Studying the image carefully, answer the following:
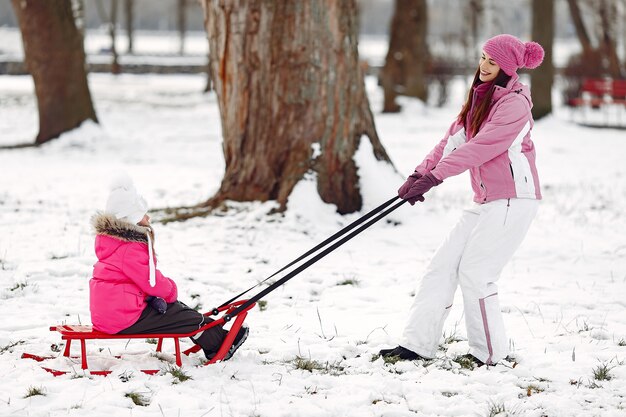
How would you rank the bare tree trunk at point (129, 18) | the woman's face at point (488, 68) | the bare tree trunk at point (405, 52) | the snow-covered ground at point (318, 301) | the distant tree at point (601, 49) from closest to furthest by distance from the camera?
the snow-covered ground at point (318, 301)
the woman's face at point (488, 68)
the bare tree trunk at point (405, 52)
the distant tree at point (601, 49)
the bare tree trunk at point (129, 18)

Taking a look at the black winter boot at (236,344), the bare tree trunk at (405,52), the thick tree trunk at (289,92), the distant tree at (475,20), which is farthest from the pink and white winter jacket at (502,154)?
the distant tree at (475,20)

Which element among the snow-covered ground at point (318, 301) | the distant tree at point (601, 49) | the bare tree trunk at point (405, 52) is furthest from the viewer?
the distant tree at point (601, 49)

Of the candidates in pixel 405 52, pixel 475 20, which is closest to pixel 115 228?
pixel 405 52

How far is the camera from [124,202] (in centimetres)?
398

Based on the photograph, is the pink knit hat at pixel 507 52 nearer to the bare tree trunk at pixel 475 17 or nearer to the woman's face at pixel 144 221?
the woman's face at pixel 144 221

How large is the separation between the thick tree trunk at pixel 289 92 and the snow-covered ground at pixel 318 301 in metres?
0.21

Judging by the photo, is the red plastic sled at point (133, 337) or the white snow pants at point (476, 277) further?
the white snow pants at point (476, 277)

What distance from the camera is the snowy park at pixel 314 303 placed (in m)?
Result: 3.74

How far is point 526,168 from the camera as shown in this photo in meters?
4.10

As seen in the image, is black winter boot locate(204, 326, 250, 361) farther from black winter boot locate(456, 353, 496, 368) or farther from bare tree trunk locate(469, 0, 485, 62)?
bare tree trunk locate(469, 0, 485, 62)

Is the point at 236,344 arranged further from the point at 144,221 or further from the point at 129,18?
the point at 129,18

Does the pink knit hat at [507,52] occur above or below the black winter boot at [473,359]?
above

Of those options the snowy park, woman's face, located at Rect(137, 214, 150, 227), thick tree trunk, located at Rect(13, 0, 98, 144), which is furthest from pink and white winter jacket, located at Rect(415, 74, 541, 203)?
thick tree trunk, located at Rect(13, 0, 98, 144)

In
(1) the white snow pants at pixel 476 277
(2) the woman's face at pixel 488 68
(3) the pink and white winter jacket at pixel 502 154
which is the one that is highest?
(2) the woman's face at pixel 488 68
